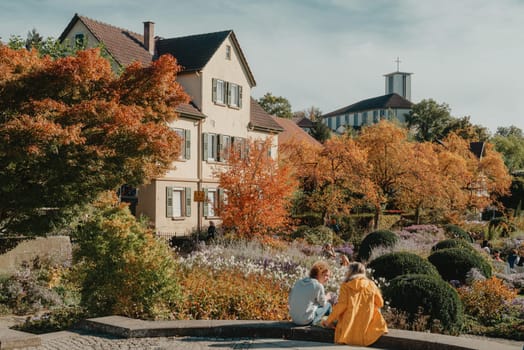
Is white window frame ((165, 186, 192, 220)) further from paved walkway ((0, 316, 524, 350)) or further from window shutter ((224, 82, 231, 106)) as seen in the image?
paved walkway ((0, 316, 524, 350))

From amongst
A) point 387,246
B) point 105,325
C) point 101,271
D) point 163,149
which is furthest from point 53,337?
point 387,246

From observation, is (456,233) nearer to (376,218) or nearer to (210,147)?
(376,218)

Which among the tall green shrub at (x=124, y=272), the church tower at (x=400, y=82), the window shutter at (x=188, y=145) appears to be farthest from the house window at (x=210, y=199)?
the church tower at (x=400, y=82)

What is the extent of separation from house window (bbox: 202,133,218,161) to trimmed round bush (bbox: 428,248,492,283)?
17640mm

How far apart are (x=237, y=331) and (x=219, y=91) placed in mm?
25795

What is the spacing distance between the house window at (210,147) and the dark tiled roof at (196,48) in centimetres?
345

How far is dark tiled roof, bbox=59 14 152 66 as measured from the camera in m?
32.6

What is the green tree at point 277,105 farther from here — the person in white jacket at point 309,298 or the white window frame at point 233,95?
the person in white jacket at point 309,298

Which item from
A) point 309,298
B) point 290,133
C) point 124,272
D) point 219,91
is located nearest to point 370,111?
point 290,133

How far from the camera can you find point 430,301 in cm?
1146

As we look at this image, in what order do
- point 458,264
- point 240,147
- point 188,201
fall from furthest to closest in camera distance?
point 188,201 → point 240,147 → point 458,264

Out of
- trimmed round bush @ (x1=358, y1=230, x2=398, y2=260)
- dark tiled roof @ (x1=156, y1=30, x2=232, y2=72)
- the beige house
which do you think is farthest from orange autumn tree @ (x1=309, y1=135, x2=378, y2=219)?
trimmed round bush @ (x1=358, y1=230, x2=398, y2=260)

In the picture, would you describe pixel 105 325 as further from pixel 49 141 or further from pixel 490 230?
pixel 490 230

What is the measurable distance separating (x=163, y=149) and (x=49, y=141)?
2.77 metres
